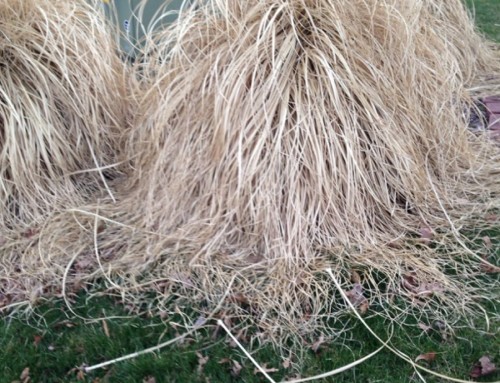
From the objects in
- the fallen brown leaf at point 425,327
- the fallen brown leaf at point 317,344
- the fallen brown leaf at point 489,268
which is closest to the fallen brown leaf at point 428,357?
the fallen brown leaf at point 425,327

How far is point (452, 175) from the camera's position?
3924 millimetres

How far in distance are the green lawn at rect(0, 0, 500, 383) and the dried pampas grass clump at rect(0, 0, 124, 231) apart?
2.97ft

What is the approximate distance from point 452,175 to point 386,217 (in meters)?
0.66

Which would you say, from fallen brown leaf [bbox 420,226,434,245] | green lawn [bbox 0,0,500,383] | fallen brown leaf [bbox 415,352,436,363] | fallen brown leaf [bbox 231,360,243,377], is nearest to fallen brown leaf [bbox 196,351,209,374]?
green lawn [bbox 0,0,500,383]

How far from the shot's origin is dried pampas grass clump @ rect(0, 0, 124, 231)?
3.82 meters

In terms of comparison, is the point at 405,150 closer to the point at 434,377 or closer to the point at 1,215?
the point at 434,377

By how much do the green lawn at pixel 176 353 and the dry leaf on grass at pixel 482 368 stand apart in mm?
21

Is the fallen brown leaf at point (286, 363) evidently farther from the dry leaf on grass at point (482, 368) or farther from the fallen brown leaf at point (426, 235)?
the fallen brown leaf at point (426, 235)

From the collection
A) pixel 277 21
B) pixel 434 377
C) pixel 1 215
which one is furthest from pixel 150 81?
pixel 434 377

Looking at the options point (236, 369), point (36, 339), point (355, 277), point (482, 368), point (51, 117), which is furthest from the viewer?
point (51, 117)

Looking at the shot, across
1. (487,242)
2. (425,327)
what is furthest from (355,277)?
(487,242)

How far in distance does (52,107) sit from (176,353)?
1809 mm

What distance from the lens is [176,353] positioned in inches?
113

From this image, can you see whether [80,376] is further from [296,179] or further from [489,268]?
[489,268]
